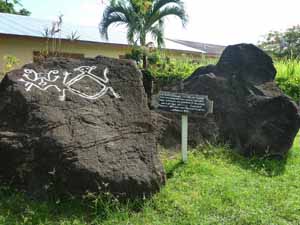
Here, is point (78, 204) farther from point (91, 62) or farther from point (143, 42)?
point (143, 42)

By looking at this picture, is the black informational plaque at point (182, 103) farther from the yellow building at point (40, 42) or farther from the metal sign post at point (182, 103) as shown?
the yellow building at point (40, 42)

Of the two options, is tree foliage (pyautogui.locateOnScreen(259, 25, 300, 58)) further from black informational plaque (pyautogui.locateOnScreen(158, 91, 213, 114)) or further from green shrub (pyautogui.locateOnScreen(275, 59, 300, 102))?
black informational plaque (pyautogui.locateOnScreen(158, 91, 213, 114))

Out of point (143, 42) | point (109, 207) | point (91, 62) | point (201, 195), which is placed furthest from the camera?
point (143, 42)

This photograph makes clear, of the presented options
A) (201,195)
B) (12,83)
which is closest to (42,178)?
(12,83)

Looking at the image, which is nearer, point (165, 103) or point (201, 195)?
point (201, 195)

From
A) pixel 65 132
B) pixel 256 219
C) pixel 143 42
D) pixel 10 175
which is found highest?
pixel 143 42

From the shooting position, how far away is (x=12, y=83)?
165 inches

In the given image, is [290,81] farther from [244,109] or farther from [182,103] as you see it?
[182,103]

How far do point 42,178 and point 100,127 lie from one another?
787 mm

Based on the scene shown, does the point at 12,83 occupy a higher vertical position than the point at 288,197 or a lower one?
higher

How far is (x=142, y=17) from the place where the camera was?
14055 mm

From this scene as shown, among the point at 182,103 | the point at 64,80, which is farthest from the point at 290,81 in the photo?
the point at 64,80

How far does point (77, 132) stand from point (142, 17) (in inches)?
427

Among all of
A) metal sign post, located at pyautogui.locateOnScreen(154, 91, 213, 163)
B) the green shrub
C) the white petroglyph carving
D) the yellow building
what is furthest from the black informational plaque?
the yellow building
